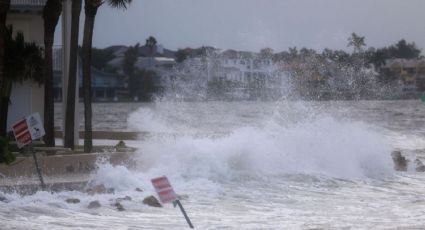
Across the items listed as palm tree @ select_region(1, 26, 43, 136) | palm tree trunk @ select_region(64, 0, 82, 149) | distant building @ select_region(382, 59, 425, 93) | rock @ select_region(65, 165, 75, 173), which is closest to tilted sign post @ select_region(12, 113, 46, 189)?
rock @ select_region(65, 165, 75, 173)

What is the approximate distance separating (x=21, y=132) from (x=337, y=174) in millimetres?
10792

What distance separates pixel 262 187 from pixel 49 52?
763 cm

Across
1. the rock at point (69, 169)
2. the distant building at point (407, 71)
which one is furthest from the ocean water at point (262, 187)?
the distant building at point (407, 71)

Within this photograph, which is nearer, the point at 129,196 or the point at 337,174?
the point at 129,196

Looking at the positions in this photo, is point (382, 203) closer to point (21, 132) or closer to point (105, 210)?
point (105, 210)

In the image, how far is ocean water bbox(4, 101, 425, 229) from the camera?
51.4ft

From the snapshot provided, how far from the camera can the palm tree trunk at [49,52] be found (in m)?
24.9

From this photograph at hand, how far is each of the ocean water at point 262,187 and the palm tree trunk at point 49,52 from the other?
2.77 meters

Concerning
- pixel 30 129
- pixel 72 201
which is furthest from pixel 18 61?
pixel 72 201

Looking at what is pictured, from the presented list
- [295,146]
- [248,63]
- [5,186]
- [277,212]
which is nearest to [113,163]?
[5,186]

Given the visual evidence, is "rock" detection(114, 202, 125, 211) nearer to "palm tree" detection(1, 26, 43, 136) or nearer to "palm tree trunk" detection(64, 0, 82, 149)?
"palm tree trunk" detection(64, 0, 82, 149)

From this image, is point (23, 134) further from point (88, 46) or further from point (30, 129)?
point (88, 46)

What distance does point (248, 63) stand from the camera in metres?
52.2

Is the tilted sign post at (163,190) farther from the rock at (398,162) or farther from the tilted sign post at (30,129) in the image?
the rock at (398,162)
